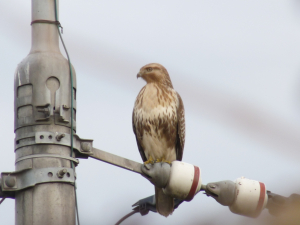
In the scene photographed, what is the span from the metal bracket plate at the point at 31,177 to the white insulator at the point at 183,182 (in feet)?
3.32

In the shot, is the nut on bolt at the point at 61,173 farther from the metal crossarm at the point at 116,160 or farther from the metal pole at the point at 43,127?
the metal crossarm at the point at 116,160

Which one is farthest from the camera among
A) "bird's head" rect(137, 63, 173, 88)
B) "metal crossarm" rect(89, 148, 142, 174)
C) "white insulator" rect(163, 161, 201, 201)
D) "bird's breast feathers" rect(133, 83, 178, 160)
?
"bird's head" rect(137, 63, 173, 88)

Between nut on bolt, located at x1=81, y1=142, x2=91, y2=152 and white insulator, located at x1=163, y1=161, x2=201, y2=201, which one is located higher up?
nut on bolt, located at x1=81, y1=142, x2=91, y2=152

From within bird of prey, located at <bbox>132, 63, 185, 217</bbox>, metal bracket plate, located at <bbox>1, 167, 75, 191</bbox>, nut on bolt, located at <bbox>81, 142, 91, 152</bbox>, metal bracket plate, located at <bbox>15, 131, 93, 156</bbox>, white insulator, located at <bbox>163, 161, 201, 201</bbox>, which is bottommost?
metal bracket plate, located at <bbox>1, 167, 75, 191</bbox>

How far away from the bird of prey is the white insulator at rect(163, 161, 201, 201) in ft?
10.4

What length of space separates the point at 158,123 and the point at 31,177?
418 centimetres

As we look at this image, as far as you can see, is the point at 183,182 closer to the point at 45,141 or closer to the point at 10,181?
the point at 45,141

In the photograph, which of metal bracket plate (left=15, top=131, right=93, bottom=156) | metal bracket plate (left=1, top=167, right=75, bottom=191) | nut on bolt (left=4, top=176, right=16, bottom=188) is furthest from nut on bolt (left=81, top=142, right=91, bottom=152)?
nut on bolt (left=4, top=176, right=16, bottom=188)

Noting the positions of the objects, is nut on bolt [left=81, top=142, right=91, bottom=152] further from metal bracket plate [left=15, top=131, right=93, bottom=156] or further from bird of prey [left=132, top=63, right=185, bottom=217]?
bird of prey [left=132, top=63, right=185, bottom=217]

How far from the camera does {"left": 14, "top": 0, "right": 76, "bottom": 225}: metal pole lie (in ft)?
8.08

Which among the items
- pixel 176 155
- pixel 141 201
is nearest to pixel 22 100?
pixel 141 201

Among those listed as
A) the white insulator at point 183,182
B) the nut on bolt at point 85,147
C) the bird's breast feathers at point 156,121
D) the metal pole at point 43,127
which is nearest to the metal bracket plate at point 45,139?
the metal pole at point 43,127

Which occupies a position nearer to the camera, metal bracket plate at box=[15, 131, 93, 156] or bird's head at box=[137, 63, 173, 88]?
metal bracket plate at box=[15, 131, 93, 156]

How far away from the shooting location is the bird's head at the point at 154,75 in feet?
24.1
